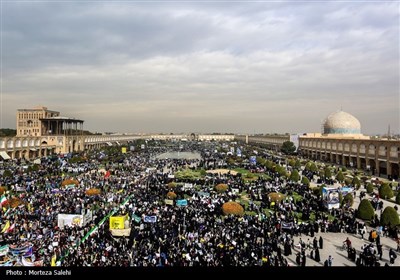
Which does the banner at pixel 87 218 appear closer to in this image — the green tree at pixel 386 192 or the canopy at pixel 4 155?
the green tree at pixel 386 192

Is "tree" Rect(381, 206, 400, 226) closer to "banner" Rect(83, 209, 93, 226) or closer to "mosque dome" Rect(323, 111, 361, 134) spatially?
"banner" Rect(83, 209, 93, 226)

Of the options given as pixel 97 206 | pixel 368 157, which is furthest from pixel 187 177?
pixel 368 157

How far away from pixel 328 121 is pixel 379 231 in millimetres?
49914

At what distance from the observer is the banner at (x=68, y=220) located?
51.4ft

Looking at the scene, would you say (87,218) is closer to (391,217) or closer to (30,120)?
(391,217)

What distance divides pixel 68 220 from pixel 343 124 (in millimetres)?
54312

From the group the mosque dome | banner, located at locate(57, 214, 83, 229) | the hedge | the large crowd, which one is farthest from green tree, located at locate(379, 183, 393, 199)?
the mosque dome

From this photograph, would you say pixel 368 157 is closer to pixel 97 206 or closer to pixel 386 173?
pixel 386 173

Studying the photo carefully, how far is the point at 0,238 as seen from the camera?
14.1 m

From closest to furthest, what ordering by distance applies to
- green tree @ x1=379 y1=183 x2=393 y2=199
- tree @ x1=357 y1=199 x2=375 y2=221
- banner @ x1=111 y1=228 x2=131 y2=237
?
banner @ x1=111 y1=228 x2=131 y2=237 < tree @ x1=357 y1=199 x2=375 y2=221 < green tree @ x1=379 y1=183 x2=393 y2=199

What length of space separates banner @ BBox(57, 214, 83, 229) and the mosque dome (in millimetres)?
53304

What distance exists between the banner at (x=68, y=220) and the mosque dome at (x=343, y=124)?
53.3 metres

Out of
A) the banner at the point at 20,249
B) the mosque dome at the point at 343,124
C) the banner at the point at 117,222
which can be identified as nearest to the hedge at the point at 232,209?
the banner at the point at 117,222

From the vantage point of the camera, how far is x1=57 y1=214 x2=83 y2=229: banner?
51.4 ft
